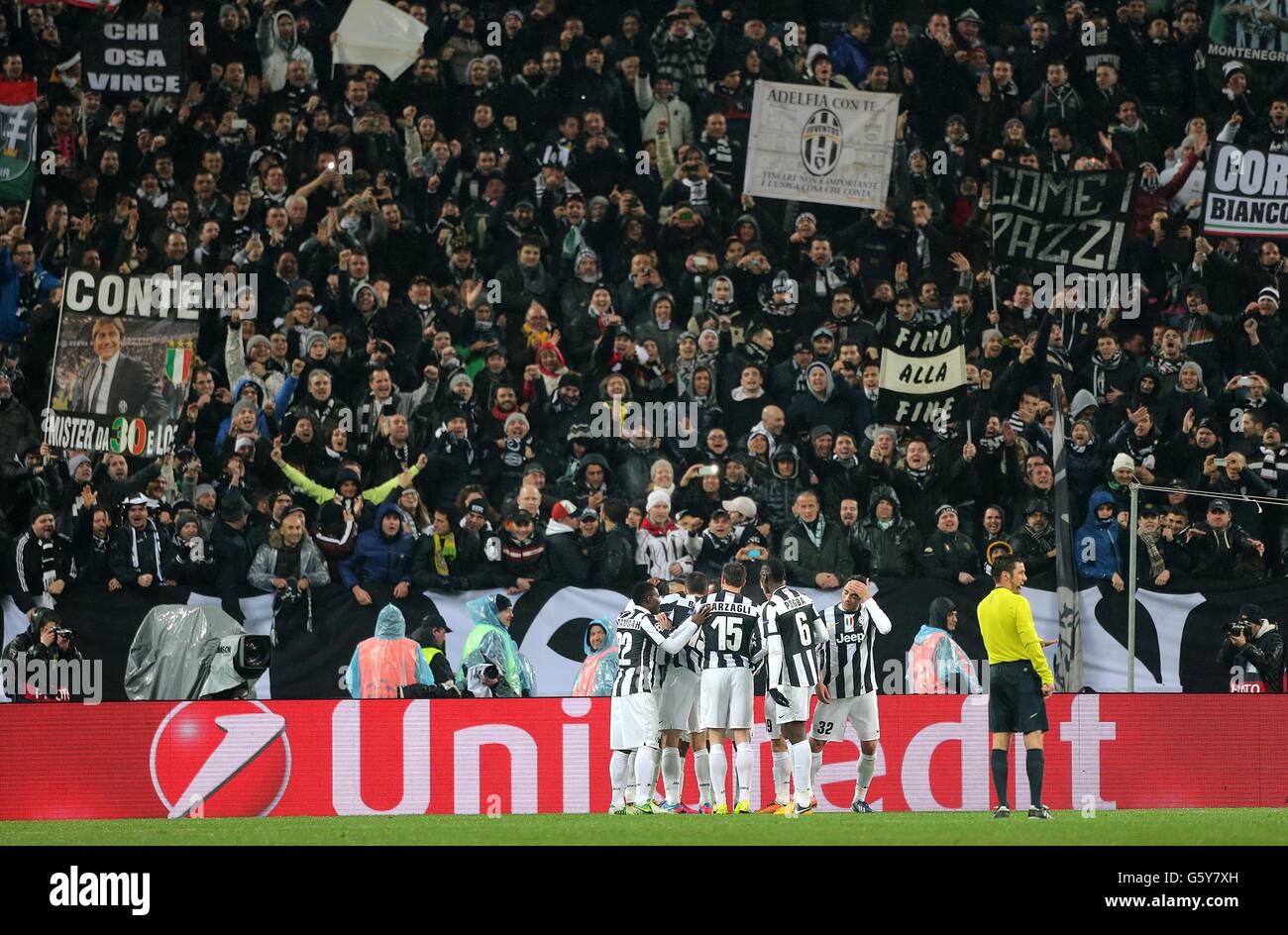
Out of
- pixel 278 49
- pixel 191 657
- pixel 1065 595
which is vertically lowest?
pixel 191 657

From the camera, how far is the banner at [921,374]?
1898 cm

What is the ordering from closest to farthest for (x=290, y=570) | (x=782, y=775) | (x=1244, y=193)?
(x=782, y=775), (x=290, y=570), (x=1244, y=193)

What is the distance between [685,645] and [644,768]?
3.44 feet

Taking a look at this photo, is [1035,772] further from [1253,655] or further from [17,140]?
[17,140]

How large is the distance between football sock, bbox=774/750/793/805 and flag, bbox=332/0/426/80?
11.0m

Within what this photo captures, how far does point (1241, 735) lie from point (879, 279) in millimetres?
7373

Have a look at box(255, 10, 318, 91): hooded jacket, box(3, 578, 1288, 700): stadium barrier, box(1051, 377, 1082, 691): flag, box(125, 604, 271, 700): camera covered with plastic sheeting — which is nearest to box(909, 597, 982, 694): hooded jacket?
box(3, 578, 1288, 700): stadium barrier

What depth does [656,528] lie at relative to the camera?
58.5 feet

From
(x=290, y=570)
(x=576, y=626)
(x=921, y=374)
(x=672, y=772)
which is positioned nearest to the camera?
(x=672, y=772)

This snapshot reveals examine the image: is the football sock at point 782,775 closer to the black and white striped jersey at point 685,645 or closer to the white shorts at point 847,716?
the white shorts at point 847,716

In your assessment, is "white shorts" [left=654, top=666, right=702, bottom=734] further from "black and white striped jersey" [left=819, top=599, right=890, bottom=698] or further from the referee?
the referee

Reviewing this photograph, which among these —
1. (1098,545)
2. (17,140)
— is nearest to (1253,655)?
(1098,545)

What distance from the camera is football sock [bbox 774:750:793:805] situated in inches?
573

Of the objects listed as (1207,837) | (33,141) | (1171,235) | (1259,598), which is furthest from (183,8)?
(1207,837)
